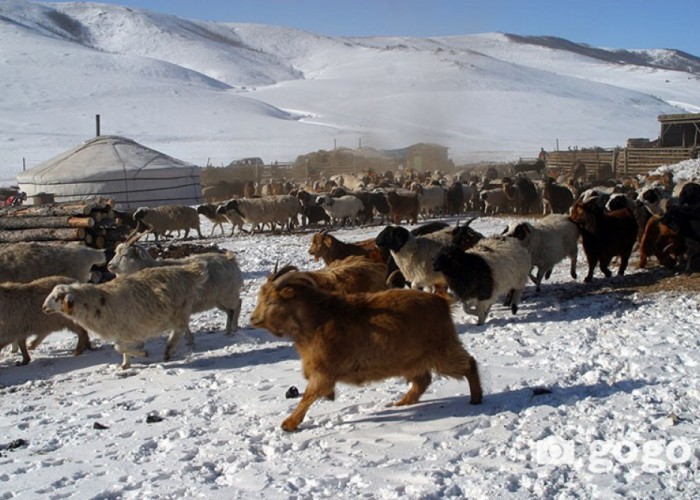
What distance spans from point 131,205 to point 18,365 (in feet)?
60.5

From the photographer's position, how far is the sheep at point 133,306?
7.36 metres

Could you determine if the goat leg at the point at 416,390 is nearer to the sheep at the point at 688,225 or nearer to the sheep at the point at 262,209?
the sheep at the point at 688,225


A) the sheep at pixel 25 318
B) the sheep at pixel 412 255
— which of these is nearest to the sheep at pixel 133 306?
the sheep at pixel 25 318

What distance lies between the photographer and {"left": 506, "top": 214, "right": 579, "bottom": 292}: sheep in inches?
384

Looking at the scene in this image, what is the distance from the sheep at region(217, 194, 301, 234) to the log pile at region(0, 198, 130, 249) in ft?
20.7

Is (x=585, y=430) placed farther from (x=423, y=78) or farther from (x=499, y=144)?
(x=423, y=78)

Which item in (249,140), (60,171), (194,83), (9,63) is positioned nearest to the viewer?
(60,171)

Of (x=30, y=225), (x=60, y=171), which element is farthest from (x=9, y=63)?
(x=30, y=225)

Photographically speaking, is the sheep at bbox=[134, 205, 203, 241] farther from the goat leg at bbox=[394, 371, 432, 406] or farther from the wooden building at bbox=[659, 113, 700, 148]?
the wooden building at bbox=[659, 113, 700, 148]

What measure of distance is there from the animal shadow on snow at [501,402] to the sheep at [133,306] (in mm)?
3122

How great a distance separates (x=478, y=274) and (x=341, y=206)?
42.0ft

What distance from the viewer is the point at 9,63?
102938 millimetres

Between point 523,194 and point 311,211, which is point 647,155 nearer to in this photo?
point 523,194
